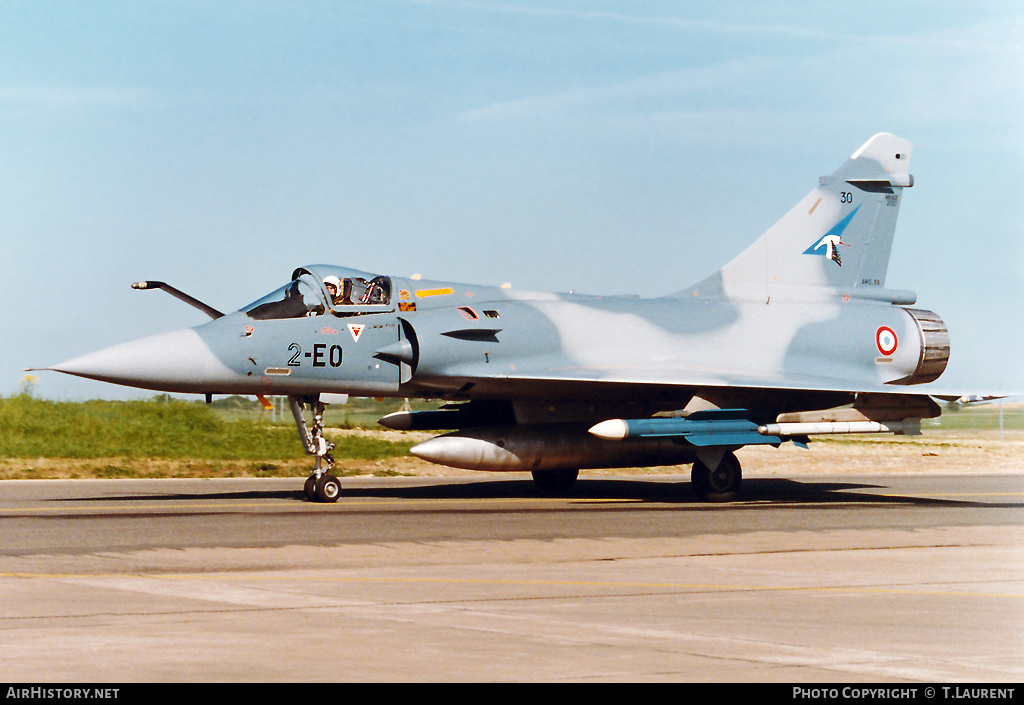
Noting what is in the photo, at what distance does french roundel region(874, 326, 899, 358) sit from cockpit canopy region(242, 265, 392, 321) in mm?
8707

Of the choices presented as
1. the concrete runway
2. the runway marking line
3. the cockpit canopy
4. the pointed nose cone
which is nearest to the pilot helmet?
the cockpit canopy

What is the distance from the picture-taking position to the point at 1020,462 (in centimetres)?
3092

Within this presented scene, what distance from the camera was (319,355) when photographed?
17484 mm

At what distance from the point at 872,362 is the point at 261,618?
621 inches

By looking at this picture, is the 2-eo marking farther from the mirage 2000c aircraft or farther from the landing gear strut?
the landing gear strut

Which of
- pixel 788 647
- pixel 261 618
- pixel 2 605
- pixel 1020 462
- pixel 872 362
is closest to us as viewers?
pixel 788 647

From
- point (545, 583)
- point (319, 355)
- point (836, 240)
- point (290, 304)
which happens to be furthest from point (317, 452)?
point (836, 240)

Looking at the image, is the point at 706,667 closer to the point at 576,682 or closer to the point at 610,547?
the point at 576,682

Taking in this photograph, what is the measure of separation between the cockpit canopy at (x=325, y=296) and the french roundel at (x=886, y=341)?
871 cm

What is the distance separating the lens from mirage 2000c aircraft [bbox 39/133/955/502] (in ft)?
A: 56.7

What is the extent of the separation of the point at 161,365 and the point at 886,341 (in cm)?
1214

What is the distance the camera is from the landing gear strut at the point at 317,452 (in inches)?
680
